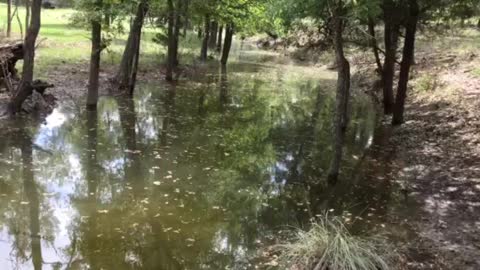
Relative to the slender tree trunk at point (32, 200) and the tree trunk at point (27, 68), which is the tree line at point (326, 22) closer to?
the tree trunk at point (27, 68)

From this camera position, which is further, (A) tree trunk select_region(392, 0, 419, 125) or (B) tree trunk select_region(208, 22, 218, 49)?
(B) tree trunk select_region(208, 22, 218, 49)

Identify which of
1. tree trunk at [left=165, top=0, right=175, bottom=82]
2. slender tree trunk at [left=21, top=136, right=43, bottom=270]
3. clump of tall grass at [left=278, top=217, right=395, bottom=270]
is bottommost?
slender tree trunk at [left=21, top=136, right=43, bottom=270]

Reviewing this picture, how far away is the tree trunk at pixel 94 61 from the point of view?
17.0 m

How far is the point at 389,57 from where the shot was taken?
19.2 metres

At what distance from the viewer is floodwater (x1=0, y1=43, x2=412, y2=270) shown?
8.44 meters

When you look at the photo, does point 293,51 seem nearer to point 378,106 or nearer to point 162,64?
point 162,64

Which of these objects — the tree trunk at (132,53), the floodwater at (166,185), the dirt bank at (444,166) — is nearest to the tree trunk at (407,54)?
the dirt bank at (444,166)

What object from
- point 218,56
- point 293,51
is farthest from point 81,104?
point 293,51

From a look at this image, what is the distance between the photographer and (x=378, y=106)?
947 inches

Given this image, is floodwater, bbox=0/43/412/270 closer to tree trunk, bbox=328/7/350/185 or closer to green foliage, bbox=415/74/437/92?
tree trunk, bbox=328/7/350/185

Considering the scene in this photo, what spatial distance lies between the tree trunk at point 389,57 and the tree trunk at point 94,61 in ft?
31.3

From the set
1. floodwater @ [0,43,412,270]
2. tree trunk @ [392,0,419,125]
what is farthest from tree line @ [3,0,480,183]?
floodwater @ [0,43,412,270]

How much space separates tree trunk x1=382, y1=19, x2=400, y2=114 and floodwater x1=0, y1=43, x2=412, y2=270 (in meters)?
0.96

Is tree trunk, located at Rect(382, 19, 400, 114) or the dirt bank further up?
tree trunk, located at Rect(382, 19, 400, 114)
